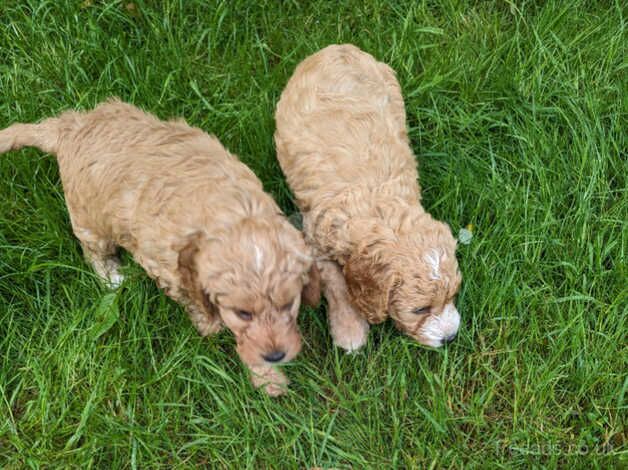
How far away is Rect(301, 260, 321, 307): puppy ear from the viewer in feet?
9.90

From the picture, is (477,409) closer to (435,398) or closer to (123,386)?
(435,398)

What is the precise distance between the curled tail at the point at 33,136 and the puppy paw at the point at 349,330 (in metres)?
1.70

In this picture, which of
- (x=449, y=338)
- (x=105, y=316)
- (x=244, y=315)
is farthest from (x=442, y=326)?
(x=105, y=316)

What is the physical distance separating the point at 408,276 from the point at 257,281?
0.78m

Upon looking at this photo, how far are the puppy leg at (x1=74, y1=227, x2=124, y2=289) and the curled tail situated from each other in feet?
1.57

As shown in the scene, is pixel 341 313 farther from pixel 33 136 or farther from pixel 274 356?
pixel 33 136

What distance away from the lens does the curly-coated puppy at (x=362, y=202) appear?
10.3 ft

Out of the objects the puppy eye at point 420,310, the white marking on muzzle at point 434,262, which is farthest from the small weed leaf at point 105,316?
the white marking on muzzle at point 434,262

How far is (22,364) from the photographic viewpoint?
3.61 meters

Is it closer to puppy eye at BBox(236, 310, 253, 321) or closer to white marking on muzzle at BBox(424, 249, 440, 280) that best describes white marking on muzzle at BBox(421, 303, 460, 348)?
white marking on muzzle at BBox(424, 249, 440, 280)

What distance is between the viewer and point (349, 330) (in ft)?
11.7

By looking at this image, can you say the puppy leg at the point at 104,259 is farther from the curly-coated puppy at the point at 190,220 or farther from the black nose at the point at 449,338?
the black nose at the point at 449,338

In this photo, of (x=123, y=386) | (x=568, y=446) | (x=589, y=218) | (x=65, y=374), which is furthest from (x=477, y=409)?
(x=65, y=374)

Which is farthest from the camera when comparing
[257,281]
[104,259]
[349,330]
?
[104,259]
